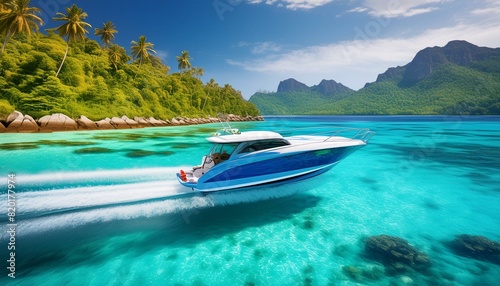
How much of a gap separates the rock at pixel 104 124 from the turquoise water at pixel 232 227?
24882 mm

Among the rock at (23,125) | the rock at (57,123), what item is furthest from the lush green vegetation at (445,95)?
the rock at (23,125)

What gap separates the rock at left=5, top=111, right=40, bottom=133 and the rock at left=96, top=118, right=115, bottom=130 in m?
7.79

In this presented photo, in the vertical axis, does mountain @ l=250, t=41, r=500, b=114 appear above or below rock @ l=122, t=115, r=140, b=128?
above

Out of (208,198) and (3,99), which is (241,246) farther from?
(3,99)

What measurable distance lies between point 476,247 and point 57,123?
134ft

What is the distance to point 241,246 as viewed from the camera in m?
5.96

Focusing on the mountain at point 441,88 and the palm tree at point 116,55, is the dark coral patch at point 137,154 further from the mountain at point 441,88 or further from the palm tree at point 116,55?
the mountain at point 441,88

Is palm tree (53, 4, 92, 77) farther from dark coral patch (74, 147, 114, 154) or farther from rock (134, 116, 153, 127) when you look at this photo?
dark coral patch (74, 147, 114, 154)

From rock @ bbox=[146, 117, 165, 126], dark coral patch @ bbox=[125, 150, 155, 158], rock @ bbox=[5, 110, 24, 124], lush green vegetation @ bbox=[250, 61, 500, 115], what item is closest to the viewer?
Answer: dark coral patch @ bbox=[125, 150, 155, 158]

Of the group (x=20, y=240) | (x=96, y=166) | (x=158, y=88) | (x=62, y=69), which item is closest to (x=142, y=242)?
(x=20, y=240)

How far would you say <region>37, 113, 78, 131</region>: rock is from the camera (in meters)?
29.0

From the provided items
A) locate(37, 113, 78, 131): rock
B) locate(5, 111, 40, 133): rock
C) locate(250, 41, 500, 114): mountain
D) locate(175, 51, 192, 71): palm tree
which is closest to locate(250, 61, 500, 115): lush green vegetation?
locate(250, 41, 500, 114): mountain

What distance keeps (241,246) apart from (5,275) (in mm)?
5081

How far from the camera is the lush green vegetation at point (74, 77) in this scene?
1251 inches
